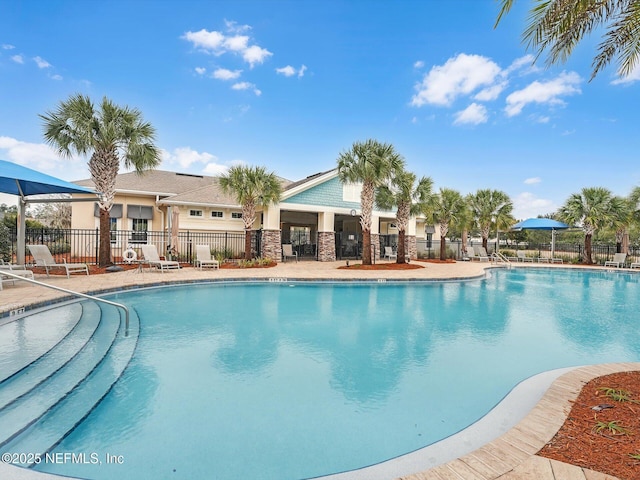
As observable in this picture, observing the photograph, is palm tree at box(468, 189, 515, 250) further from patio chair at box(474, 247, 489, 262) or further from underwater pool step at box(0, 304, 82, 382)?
underwater pool step at box(0, 304, 82, 382)

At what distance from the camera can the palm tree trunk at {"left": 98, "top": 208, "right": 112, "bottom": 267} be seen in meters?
13.6

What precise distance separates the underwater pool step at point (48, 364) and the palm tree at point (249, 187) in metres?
11.0

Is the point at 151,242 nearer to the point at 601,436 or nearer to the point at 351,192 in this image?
the point at 351,192

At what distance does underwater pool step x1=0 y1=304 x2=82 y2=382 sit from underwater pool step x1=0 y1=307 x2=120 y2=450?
484 millimetres

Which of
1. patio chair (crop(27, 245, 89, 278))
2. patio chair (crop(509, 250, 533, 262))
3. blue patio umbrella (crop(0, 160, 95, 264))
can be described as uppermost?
blue patio umbrella (crop(0, 160, 95, 264))

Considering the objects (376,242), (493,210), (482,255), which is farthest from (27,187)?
(493,210)

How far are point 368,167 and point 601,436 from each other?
14802mm

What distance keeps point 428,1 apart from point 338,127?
8.55 metres

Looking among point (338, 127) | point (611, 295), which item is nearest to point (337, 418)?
point (611, 295)

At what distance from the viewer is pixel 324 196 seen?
21188 millimetres

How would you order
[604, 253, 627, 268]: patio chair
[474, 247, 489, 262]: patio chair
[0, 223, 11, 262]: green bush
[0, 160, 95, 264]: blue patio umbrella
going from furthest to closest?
[474, 247, 489, 262]: patio chair < [604, 253, 627, 268]: patio chair < [0, 223, 11, 262]: green bush < [0, 160, 95, 264]: blue patio umbrella

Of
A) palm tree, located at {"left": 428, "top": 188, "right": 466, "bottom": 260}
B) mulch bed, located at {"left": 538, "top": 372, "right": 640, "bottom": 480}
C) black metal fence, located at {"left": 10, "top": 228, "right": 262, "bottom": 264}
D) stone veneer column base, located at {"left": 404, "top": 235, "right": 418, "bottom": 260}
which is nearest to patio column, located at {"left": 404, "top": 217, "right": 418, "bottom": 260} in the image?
stone veneer column base, located at {"left": 404, "top": 235, "right": 418, "bottom": 260}

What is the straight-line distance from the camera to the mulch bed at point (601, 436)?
2.27m

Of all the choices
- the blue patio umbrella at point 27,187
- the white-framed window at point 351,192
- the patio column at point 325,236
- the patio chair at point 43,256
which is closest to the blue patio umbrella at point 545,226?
the white-framed window at point 351,192
